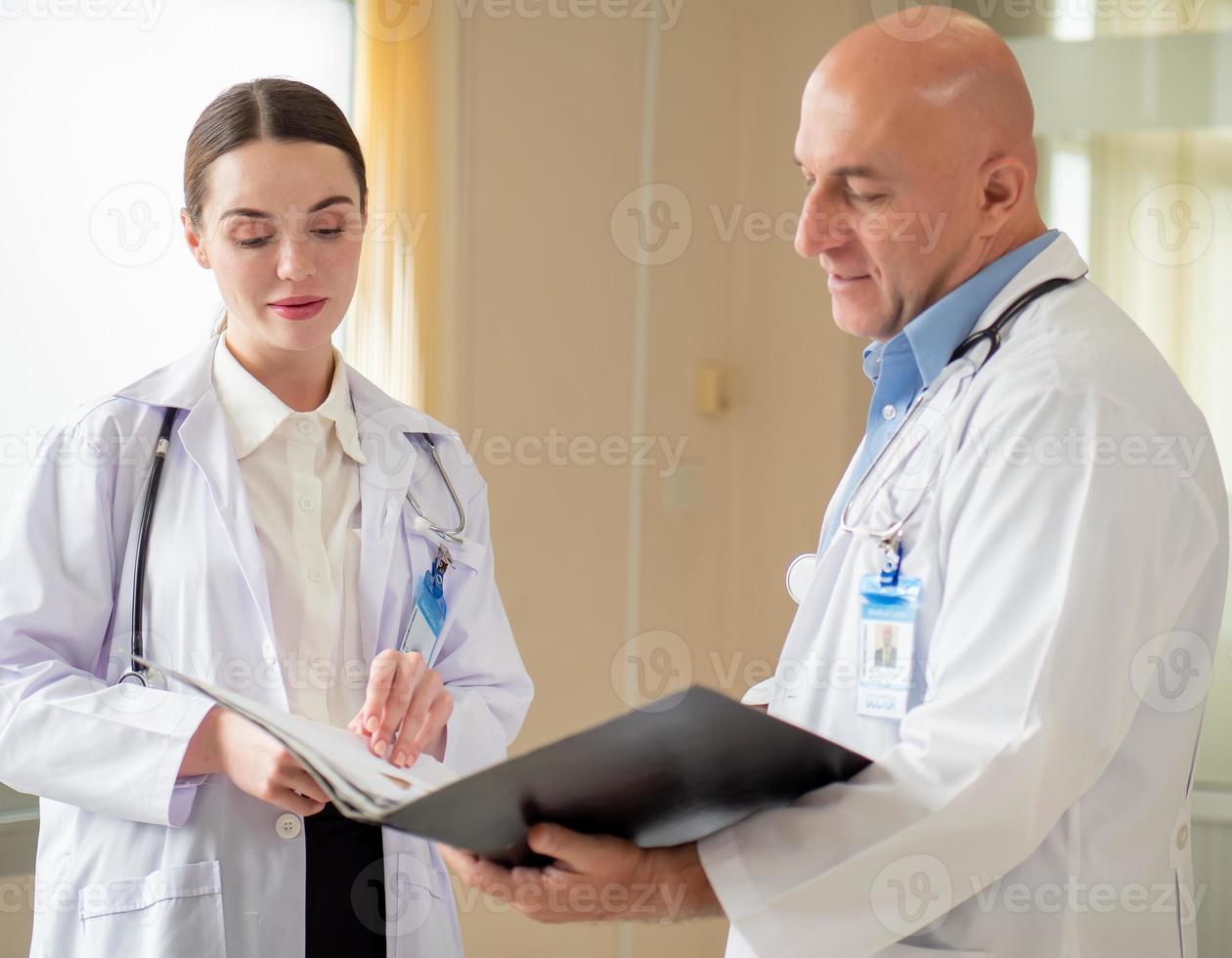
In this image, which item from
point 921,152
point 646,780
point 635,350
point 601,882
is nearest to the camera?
point 646,780

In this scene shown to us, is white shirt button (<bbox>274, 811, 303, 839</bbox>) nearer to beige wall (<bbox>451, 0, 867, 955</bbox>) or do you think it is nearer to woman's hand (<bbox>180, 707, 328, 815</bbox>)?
woman's hand (<bbox>180, 707, 328, 815</bbox>)

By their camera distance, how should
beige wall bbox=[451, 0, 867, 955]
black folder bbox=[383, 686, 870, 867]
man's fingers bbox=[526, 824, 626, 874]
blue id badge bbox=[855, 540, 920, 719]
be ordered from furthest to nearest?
beige wall bbox=[451, 0, 867, 955], blue id badge bbox=[855, 540, 920, 719], man's fingers bbox=[526, 824, 626, 874], black folder bbox=[383, 686, 870, 867]

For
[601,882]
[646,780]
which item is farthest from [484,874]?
[646,780]

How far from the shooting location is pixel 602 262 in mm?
3211

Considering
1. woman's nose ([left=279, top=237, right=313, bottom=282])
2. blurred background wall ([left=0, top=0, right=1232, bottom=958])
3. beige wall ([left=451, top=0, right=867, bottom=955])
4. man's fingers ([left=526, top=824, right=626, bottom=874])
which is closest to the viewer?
man's fingers ([left=526, top=824, right=626, bottom=874])

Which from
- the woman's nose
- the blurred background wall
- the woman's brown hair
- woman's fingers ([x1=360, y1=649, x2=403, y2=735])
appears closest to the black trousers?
woman's fingers ([x1=360, y1=649, x2=403, y2=735])

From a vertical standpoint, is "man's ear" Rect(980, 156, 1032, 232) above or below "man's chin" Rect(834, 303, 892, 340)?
above

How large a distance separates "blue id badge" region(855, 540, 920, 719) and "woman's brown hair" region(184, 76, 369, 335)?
0.93m

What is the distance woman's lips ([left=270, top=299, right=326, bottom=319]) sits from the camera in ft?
4.98

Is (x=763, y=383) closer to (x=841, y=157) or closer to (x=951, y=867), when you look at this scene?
(x=841, y=157)

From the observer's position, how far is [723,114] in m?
3.53

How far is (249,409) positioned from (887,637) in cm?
88

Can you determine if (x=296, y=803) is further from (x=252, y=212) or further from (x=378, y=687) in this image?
(x=252, y=212)

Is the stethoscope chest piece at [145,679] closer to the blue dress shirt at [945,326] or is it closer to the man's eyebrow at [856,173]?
the blue dress shirt at [945,326]
